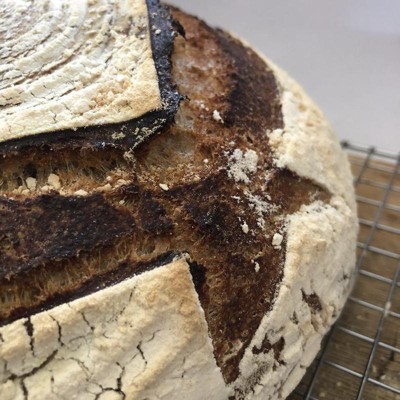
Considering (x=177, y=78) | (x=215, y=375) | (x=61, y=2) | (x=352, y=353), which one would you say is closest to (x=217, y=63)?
(x=177, y=78)

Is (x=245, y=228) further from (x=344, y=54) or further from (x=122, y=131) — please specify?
(x=344, y=54)

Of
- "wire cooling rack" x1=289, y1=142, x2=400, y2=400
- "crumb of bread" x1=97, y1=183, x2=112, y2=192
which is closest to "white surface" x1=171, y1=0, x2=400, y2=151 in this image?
"wire cooling rack" x1=289, y1=142, x2=400, y2=400

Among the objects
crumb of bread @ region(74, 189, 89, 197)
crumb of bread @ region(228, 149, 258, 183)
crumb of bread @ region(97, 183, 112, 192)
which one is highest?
crumb of bread @ region(74, 189, 89, 197)

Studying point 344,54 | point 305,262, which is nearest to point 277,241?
point 305,262

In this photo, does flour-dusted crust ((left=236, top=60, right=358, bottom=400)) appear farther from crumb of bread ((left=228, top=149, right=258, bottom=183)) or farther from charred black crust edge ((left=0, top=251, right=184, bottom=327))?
charred black crust edge ((left=0, top=251, right=184, bottom=327))

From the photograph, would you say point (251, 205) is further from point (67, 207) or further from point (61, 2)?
point (61, 2)

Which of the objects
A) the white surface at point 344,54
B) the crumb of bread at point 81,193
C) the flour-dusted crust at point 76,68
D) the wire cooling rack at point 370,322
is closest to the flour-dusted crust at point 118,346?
the crumb of bread at point 81,193

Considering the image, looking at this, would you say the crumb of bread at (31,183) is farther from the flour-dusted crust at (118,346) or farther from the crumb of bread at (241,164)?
the crumb of bread at (241,164)
